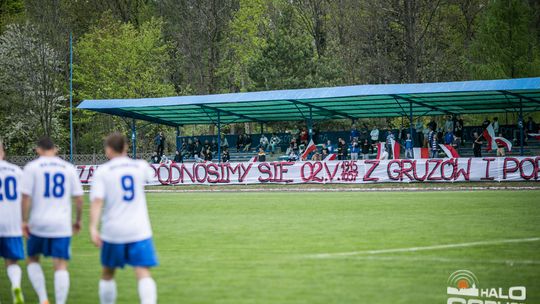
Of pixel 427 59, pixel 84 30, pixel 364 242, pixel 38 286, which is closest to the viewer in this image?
pixel 38 286

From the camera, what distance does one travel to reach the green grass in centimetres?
1067

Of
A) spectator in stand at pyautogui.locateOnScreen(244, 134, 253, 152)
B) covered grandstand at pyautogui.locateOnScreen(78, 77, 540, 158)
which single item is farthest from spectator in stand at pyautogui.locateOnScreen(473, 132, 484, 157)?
spectator in stand at pyautogui.locateOnScreen(244, 134, 253, 152)

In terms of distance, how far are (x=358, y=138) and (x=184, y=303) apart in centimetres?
3619

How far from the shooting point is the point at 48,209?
9469mm

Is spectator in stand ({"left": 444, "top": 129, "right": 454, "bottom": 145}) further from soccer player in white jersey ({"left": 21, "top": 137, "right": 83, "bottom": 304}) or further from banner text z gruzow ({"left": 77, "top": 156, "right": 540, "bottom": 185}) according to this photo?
soccer player in white jersey ({"left": 21, "top": 137, "right": 83, "bottom": 304})

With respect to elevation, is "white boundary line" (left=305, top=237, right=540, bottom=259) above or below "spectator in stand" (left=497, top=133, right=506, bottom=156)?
below

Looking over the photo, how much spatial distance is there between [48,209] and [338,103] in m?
36.3

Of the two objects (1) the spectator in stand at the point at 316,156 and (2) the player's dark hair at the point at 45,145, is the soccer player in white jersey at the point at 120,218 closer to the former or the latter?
(2) the player's dark hair at the point at 45,145

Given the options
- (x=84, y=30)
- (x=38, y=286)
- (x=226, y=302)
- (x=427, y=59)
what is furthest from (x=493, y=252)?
(x=84, y=30)

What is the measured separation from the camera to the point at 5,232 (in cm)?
1000

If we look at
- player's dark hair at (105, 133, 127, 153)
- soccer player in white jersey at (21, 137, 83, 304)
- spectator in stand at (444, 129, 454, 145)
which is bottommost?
soccer player in white jersey at (21, 137, 83, 304)

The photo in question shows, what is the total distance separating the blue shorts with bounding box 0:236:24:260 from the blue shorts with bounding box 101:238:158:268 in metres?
1.99

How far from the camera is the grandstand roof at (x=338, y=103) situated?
38.9m

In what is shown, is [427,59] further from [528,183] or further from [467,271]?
[467,271]
